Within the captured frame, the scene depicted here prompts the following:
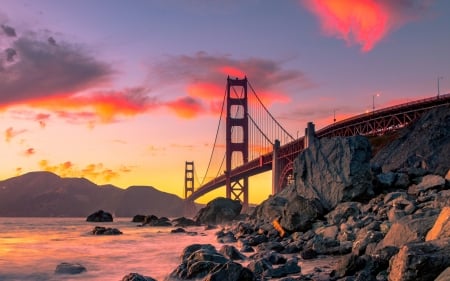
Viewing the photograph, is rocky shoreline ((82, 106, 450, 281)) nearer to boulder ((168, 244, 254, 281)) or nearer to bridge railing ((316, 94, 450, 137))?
boulder ((168, 244, 254, 281))

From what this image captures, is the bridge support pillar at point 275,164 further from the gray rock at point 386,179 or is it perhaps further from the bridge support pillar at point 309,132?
the gray rock at point 386,179

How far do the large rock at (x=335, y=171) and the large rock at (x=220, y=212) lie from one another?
2783 centimetres

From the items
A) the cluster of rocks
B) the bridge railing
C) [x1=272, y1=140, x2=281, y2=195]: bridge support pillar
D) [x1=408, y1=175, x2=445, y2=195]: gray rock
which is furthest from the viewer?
[x1=272, y1=140, x2=281, y2=195]: bridge support pillar

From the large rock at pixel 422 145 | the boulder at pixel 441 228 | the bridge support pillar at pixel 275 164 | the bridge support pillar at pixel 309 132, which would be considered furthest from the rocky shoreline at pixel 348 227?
the bridge support pillar at pixel 275 164

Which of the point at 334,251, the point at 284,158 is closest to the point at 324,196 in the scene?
the point at 334,251

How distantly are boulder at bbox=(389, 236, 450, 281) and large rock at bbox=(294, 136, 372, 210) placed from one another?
46.9 ft

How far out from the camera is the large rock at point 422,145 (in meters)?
37.1

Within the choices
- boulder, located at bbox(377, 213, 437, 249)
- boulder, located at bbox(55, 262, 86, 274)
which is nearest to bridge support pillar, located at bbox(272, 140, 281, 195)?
boulder, located at bbox(55, 262, 86, 274)

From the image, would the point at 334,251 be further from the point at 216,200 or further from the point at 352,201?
the point at 216,200

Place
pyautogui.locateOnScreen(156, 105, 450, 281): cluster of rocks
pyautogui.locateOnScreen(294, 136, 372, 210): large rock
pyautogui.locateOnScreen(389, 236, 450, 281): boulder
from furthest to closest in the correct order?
pyautogui.locateOnScreen(294, 136, 372, 210): large rock → pyautogui.locateOnScreen(156, 105, 450, 281): cluster of rocks → pyautogui.locateOnScreen(389, 236, 450, 281): boulder

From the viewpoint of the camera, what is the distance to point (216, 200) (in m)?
59.1

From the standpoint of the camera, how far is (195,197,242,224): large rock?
5519 centimetres

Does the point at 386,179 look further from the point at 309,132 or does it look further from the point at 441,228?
the point at 309,132

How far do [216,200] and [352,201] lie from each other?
123 feet
